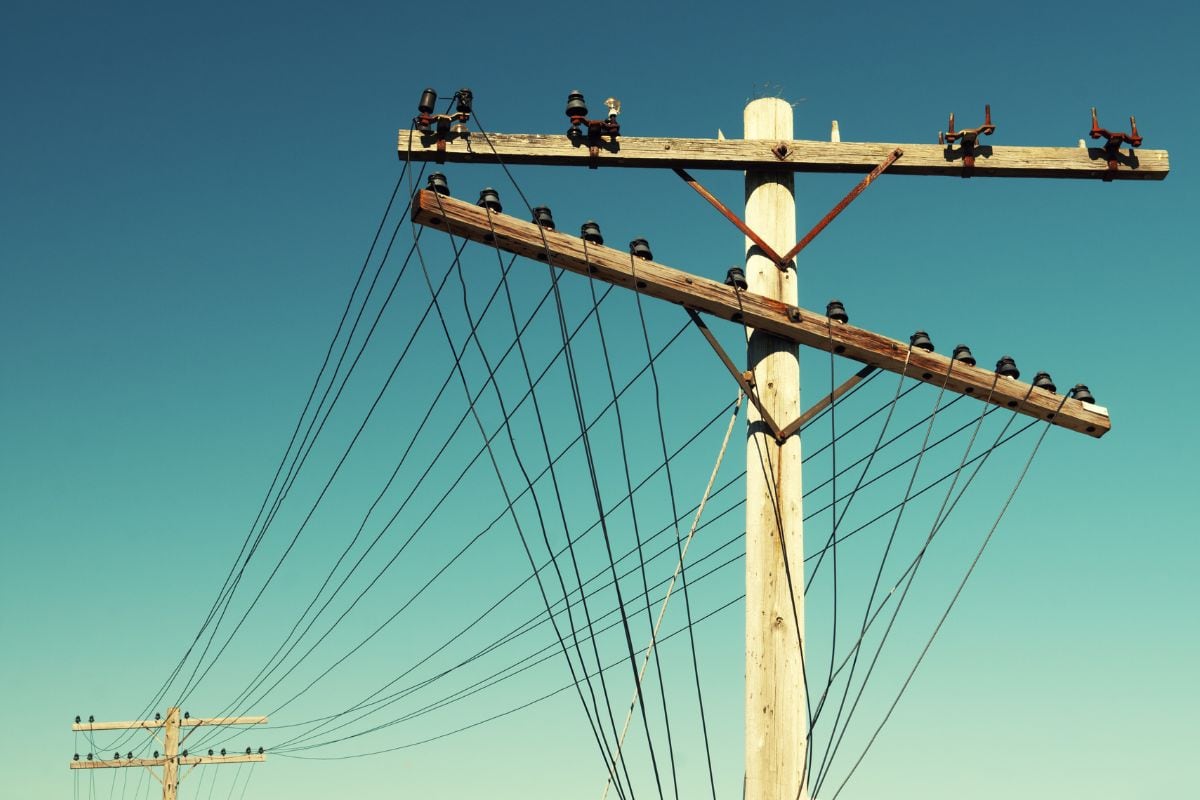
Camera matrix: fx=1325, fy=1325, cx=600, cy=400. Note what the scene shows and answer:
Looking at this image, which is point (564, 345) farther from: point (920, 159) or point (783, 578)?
point (920, 159)

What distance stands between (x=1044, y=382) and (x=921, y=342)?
3.49 feet

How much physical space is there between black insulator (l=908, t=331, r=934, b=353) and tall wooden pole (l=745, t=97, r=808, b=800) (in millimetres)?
873

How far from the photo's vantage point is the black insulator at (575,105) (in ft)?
29.1

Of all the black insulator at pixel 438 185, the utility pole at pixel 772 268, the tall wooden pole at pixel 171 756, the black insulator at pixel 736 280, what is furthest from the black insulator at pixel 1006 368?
the tall wooden pole at pixel 171 756

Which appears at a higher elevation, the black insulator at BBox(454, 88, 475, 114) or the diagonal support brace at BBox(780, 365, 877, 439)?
the black insulator at BBox(454, 88, 475, 114)

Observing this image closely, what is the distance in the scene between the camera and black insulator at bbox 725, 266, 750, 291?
28.1 feet

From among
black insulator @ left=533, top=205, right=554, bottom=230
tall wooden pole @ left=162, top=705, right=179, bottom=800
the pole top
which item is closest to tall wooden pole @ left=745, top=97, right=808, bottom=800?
the pole top

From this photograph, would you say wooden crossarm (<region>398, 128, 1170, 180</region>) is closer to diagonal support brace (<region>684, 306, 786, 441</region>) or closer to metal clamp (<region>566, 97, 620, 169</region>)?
metal clamp (<region>566, 97, 620, 169</region>)

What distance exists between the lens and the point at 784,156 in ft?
29.2

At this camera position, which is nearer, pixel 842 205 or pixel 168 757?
pixel 842 205

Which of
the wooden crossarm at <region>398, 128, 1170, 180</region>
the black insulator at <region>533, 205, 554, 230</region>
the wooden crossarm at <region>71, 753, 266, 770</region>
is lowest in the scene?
the black insulator at <region>533, 205, 554, 230</region>

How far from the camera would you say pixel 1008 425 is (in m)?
9.41

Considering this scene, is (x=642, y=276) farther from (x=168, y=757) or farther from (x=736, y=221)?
(x=168, y=757)

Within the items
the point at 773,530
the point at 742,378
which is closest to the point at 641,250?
the point at 742,378
